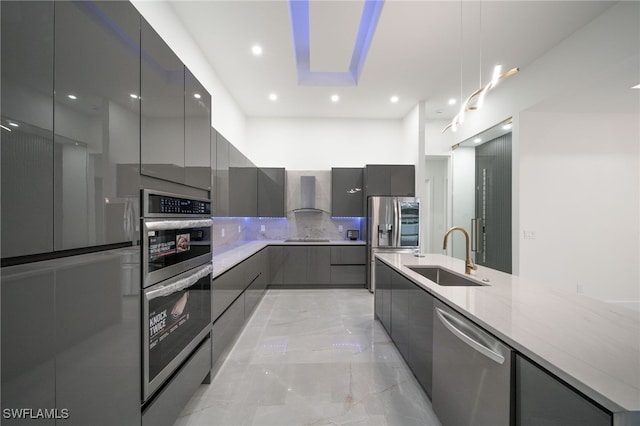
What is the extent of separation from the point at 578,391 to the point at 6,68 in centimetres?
183

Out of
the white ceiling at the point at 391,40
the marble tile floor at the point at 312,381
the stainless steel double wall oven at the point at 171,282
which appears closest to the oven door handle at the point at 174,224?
the stainless steel double wall oven at the point at 171,282

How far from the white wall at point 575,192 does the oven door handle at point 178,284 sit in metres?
4.04

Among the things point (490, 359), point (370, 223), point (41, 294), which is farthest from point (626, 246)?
point (41, 294)

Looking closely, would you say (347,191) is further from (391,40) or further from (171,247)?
(171,247)

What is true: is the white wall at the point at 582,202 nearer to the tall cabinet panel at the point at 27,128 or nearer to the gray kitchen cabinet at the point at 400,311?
the gray kitchen cabinet at the point at 400,311

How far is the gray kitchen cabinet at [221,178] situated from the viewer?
2797mm

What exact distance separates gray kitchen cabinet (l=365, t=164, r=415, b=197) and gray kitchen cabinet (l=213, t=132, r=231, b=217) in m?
2.53

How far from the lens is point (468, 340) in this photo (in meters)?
1.21

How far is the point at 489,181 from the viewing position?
178 inches

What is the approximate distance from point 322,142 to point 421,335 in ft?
13.8

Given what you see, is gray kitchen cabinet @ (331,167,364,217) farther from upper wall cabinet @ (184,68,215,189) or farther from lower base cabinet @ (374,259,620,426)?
upper wall cabinet @ (184,68,215,189)

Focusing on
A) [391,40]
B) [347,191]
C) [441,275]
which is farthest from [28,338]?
[347,191]

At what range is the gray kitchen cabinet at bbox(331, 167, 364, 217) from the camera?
486cm

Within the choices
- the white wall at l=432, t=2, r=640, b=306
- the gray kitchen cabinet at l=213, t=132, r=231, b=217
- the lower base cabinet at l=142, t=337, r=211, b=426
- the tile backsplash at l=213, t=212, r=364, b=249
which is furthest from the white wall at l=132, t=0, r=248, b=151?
the white wall at l=432, t=2, r=640, b=306
